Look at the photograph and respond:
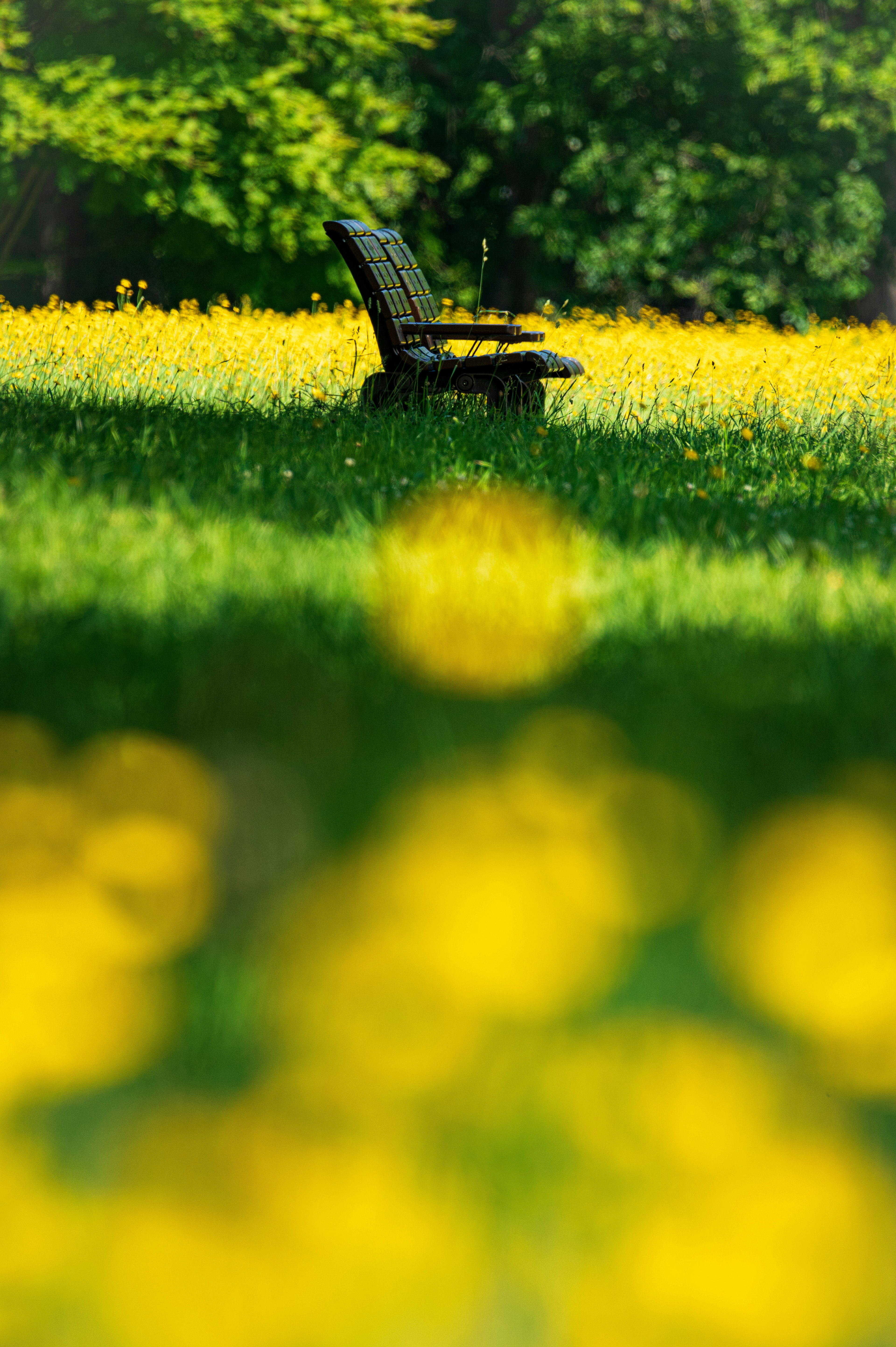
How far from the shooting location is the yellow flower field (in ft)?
24.6

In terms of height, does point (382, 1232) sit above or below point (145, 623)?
below

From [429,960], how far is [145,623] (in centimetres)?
128

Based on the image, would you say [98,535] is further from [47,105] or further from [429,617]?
[47,105]

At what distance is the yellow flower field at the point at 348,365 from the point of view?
7492 mm

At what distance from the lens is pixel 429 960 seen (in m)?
2.14

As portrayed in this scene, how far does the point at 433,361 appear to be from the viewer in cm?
713

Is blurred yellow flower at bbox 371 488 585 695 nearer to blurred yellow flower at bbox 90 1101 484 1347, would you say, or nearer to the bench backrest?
blurred yellow flower at bbox 90 1101 484 1347

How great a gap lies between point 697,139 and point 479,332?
14200 mm

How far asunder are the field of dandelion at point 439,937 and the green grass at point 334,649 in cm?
1

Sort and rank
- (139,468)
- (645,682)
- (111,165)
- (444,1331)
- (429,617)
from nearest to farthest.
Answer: (444,1331) < (645,682) < (429,617) < (139,468) < (111,165)

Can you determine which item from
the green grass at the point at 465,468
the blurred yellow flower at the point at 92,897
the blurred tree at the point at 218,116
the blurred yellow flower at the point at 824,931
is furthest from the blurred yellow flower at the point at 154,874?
the blurred tree at the point at 218,116

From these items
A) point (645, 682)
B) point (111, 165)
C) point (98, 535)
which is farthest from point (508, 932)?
point (111, 165)

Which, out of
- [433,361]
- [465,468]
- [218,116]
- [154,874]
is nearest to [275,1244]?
[154,874]

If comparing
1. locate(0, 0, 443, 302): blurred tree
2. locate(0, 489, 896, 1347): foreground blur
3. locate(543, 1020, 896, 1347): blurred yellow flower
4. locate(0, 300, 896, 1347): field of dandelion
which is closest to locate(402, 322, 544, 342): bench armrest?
locate(0, 300, 896, 1347): field of dandelion
